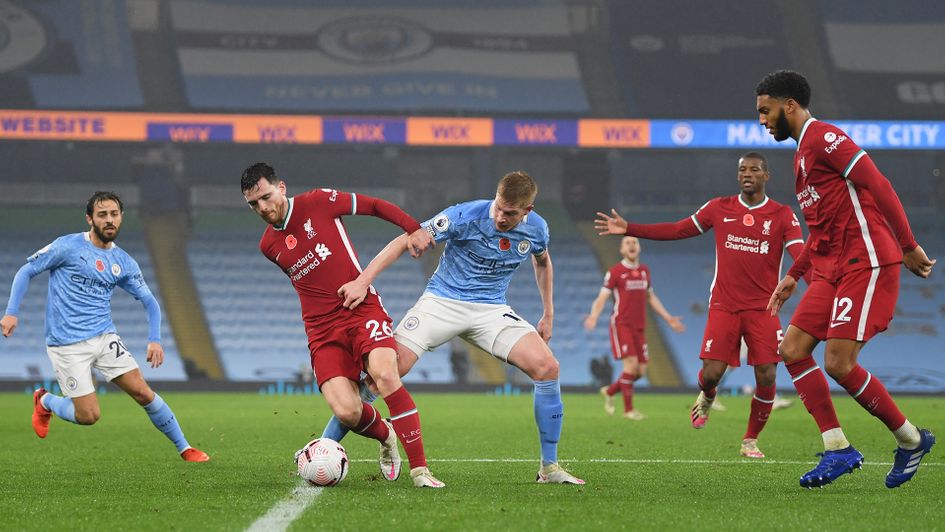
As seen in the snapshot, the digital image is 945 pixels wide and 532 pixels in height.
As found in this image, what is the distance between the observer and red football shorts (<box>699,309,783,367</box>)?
30.9 feet

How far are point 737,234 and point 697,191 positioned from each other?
71.5ft

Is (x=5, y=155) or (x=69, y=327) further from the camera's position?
(x=5, y=155)

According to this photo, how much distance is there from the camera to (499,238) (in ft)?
24.5

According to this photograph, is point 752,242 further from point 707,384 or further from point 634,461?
point 634,461

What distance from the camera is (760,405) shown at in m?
9.53

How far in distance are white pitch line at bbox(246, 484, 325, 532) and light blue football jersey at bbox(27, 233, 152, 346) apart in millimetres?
3075

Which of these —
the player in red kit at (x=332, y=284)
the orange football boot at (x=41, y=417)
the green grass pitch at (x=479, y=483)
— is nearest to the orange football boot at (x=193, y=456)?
the green grass pitch at (x=479, y=483)

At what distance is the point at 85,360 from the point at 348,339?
300 cm

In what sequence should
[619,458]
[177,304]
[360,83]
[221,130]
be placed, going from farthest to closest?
1. [360,83]
2. [177,304]
3. [221,130]
4. [619,458]

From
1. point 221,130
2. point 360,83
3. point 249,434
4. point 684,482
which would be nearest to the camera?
point 684,482

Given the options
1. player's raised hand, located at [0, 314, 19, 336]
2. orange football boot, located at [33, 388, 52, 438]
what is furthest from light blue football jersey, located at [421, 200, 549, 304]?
orange football boot, located at [33, 388, 52, 438]

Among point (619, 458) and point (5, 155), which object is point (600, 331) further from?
point (619, 458)

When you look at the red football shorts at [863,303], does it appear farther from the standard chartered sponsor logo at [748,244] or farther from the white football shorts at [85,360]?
the white football shorts at [85,360]

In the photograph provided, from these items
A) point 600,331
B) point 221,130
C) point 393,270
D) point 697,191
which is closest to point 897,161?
point 697,191
